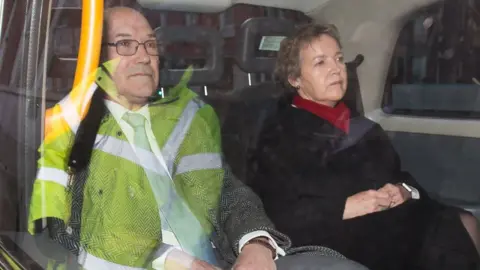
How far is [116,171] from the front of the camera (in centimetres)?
162

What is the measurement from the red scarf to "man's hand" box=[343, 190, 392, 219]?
0.66 ft

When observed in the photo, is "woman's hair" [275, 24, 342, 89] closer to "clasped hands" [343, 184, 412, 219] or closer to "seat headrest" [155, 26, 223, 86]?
"seat headrest" [155, 26, 223, 86]

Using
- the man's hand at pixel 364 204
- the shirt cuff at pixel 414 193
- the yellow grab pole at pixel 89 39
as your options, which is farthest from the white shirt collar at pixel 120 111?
the shirt cuff at pixel 414 193

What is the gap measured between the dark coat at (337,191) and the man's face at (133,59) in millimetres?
384

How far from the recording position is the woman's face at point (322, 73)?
1949mm

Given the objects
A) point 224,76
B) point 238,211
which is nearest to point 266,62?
point 224,76

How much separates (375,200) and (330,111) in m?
0.29

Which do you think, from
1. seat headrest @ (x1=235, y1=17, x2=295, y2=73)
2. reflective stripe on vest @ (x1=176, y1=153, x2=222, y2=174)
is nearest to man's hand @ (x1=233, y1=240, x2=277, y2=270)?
reflective stripe on vest @ (x1=176, y1=153, x2=222, y2=174)

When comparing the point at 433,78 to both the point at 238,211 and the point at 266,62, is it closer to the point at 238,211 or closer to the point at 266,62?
the point at 266,62

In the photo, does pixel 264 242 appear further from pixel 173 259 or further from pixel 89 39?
pixel 89 39

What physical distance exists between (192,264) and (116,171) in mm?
300

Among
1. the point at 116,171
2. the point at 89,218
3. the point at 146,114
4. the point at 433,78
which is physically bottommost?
the point at 89,218

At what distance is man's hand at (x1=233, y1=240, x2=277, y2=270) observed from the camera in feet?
5.63

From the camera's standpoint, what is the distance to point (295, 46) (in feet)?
6.29
